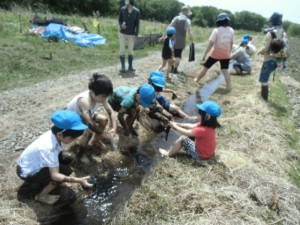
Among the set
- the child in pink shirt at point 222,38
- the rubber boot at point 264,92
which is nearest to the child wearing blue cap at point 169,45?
the child in pink shirt at point 222,38

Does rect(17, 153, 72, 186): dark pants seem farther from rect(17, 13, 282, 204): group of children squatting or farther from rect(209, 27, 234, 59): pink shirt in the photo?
rect(209, 27, 234, 59): pink shirt

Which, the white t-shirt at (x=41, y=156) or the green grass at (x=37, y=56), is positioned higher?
the white t-shirt at (x=41, y=156)

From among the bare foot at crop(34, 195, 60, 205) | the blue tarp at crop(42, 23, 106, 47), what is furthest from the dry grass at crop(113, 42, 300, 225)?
the blue tarp at crop(42, 23, 106, 47)

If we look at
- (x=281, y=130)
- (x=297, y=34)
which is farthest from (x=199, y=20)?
(x=281, y=130)

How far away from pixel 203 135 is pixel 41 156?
2434mm

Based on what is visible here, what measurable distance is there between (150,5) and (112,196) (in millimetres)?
69671

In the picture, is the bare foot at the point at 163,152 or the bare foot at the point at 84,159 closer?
the bare foot at the point at 84,159

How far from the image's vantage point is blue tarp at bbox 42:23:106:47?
1336 cm

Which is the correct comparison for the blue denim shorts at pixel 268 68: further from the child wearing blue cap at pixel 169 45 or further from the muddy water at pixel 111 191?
the muddy water at pixel 111 191

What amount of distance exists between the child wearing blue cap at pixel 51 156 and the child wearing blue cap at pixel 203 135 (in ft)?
6.20

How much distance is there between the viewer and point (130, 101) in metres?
5.30

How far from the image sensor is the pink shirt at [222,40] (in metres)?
8.49

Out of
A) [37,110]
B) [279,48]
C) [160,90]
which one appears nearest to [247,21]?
[279,48]

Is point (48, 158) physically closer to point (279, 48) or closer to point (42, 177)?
point (42, 177)
